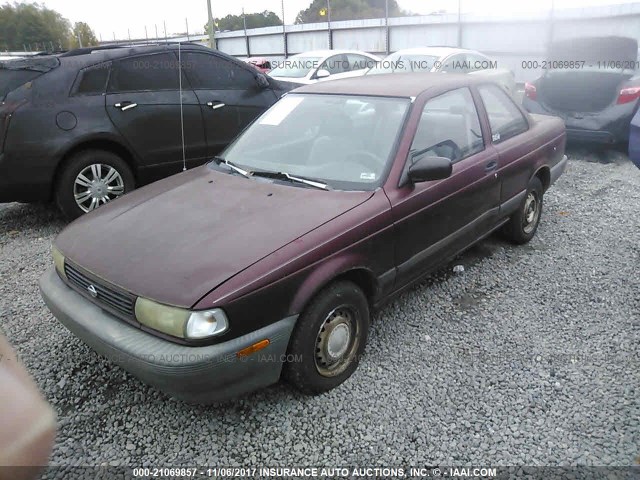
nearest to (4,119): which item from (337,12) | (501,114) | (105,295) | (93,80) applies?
(93,80)

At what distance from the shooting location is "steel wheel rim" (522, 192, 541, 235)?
4492 millimetres

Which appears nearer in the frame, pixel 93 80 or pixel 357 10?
pixel 93 80

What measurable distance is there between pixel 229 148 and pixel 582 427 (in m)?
2.77

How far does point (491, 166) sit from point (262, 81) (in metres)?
3.46

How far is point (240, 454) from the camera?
7.84 feet

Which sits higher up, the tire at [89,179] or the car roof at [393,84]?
the car roof at [393,84]

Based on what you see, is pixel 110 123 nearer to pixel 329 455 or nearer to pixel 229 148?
pixel 229 148

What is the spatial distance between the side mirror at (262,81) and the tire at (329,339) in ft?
13.5

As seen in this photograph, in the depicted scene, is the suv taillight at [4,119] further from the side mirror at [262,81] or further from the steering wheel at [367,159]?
the steering wheel at [367,159]

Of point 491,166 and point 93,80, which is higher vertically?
point 93,80

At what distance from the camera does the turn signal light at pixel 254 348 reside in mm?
2254

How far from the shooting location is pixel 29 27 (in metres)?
44.0

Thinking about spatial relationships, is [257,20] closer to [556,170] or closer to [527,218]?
Result: [556,170]

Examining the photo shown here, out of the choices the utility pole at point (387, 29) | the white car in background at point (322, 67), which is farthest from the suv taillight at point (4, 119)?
the utility pole at point (387, 29)
